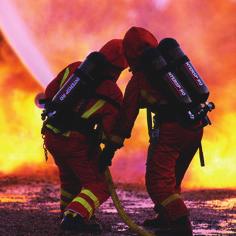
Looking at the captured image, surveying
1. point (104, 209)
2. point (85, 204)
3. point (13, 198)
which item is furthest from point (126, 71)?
point (85, 204)

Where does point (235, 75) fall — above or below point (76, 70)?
above

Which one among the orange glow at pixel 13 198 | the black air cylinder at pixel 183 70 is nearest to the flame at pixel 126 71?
the orange glow at pixel 13 198

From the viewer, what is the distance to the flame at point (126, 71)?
1155 centimetres

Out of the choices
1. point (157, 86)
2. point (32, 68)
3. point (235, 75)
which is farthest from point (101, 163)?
point (32, 68)

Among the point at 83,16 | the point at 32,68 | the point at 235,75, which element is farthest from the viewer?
the point at 32,68

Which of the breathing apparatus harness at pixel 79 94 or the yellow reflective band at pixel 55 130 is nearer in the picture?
the breathing apparatus harness at pixel 79 94

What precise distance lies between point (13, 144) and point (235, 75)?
468cm

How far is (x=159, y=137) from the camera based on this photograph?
5.62m

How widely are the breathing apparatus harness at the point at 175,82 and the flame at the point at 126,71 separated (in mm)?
5499

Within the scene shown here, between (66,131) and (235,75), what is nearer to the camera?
(66,131)

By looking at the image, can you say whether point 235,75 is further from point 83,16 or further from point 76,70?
point 76,70

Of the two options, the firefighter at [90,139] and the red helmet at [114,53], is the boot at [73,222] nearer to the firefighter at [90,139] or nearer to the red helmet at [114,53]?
the firefighter at [90,139]

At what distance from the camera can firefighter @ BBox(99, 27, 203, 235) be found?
5.53 metres

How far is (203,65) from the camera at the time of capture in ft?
40.2
